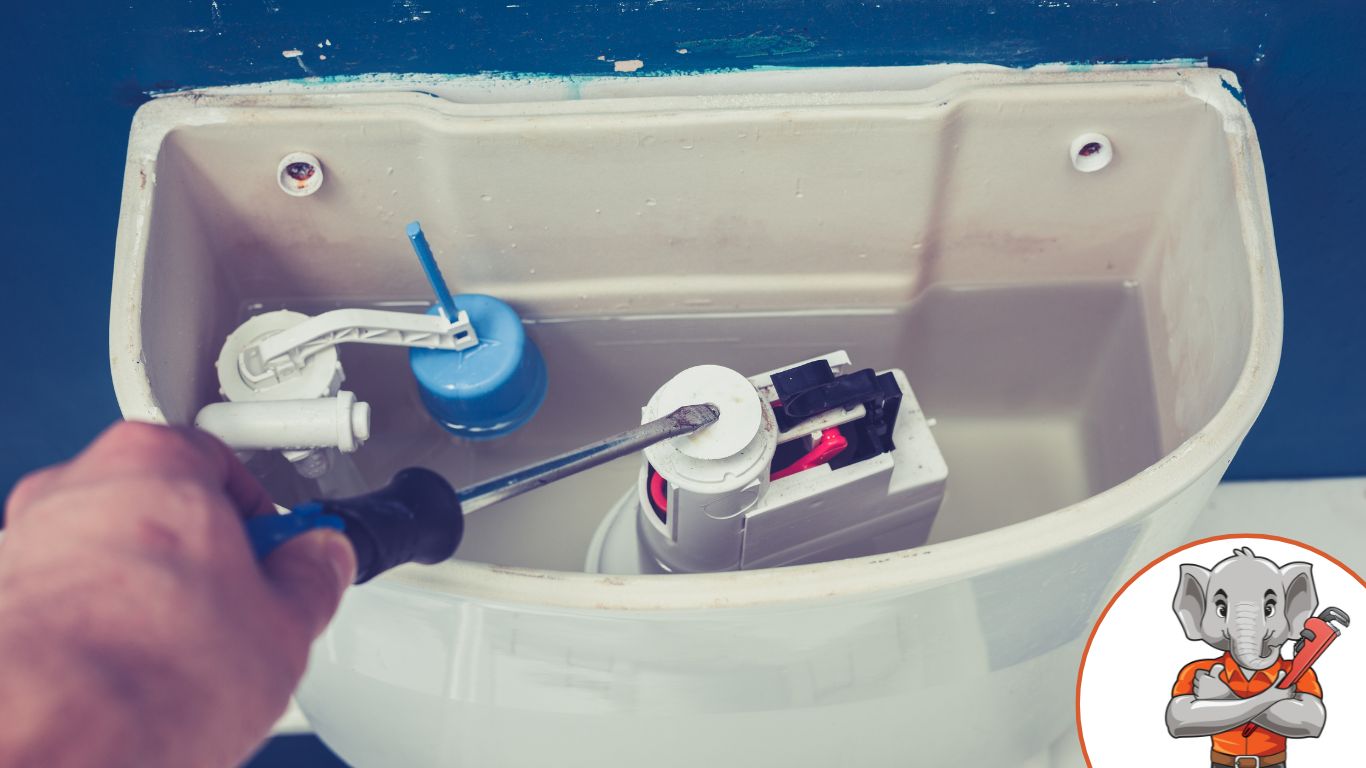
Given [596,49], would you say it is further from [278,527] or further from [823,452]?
[278,527]

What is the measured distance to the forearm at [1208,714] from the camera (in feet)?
2.51

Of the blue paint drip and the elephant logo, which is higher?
the blue paint drip

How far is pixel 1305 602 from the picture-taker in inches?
30.6

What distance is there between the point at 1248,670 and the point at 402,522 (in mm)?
603

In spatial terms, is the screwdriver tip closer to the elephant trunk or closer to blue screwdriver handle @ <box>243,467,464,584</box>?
blue screwdriver handle @ <box>243,467,464,584</box>

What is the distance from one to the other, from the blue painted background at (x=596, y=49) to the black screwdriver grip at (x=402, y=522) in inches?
16.4

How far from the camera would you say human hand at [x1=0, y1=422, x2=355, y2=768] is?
34cm

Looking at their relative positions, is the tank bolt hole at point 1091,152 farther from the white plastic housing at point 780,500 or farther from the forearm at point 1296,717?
the forearm at point 1296,717

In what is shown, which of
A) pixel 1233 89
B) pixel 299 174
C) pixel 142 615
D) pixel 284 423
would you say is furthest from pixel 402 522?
pixel 1233 89

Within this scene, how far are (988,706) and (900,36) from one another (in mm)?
509

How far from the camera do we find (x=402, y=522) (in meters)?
0.52

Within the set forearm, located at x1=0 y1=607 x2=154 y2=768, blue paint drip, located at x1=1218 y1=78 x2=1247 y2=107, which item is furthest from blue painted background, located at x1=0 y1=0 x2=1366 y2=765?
forearm, located at x1=0 y1=607 x2=154 y2=768

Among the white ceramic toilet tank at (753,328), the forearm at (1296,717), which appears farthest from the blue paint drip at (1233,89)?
the forearm at (1296,717)

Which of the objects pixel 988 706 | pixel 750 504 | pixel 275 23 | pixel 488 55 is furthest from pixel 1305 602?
pixel 275 23
